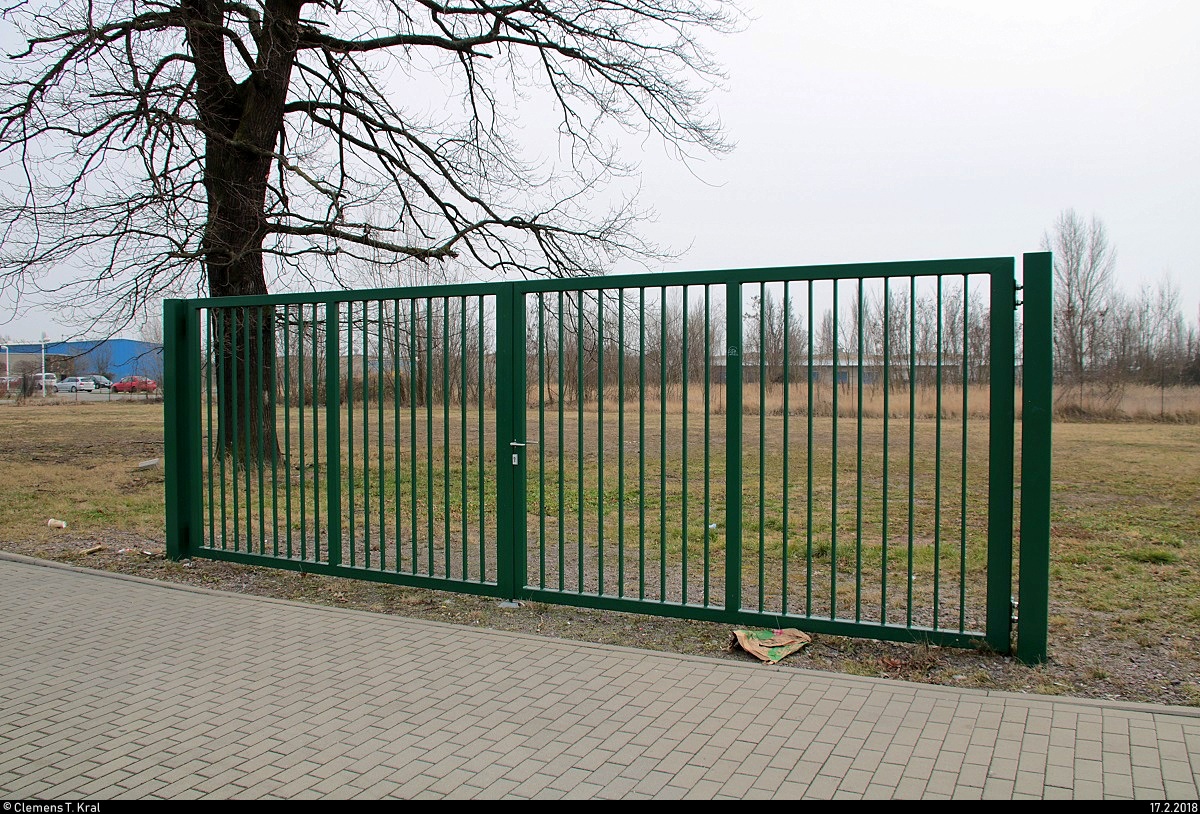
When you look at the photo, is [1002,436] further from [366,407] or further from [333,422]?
[333,422]

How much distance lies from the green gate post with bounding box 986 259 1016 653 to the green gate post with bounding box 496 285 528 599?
10.4 ft

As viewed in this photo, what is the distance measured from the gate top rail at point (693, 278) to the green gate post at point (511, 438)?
0.25 meters

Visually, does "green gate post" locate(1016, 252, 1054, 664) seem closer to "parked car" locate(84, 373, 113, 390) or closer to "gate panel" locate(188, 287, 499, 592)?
"gate panel" locate(188, 287, 499, 592)

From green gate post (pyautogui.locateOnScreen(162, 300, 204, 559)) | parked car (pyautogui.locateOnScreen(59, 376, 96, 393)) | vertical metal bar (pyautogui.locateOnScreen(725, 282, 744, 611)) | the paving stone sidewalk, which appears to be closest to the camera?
the paving stone sidewalk

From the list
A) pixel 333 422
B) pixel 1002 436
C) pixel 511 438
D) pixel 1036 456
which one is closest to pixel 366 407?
pixel 333 422

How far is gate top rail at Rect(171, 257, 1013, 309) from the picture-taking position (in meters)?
5.08

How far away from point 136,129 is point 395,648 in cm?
977

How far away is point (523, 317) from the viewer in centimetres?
657

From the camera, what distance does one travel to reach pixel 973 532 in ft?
31.3

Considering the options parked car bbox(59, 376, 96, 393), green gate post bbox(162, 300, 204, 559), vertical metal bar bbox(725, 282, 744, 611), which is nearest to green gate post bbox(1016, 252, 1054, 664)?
vertical metal bar bbox(725, 282, 744, 611)

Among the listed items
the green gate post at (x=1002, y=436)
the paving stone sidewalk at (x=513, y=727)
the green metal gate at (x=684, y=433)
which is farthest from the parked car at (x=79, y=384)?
the green gate post at (x=1002, y=436)

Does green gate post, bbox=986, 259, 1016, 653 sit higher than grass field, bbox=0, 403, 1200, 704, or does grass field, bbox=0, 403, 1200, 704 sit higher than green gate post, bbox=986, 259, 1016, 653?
green gate post, bbox=986, 259, 1016, 653

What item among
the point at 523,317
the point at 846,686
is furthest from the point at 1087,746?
the point at 523,317

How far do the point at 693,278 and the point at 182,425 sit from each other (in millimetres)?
5340
